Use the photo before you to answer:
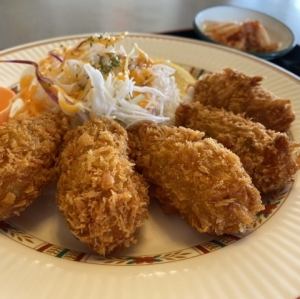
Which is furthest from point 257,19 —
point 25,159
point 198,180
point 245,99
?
point 25,159

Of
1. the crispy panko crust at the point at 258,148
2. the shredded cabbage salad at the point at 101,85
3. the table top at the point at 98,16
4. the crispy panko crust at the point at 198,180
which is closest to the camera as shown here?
the crispy panko crust at the point at 198,180

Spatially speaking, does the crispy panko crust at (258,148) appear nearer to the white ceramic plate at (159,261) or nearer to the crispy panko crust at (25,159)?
the white ceramic plate at (159,261)

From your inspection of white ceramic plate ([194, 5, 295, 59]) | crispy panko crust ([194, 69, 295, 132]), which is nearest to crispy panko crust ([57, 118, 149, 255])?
crispy panko crust ([194, 69, 295, 132])

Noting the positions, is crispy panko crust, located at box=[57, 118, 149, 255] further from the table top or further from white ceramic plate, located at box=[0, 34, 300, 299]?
the table top

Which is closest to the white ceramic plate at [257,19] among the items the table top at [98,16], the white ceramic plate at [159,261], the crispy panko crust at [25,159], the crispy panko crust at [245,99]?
the table top at [98,16]

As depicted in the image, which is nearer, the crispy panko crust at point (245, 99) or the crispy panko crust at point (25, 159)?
the crispy panko crust at point (25, 159)

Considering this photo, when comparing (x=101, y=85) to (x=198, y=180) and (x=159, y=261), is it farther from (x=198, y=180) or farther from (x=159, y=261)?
(x=159, y=261)
